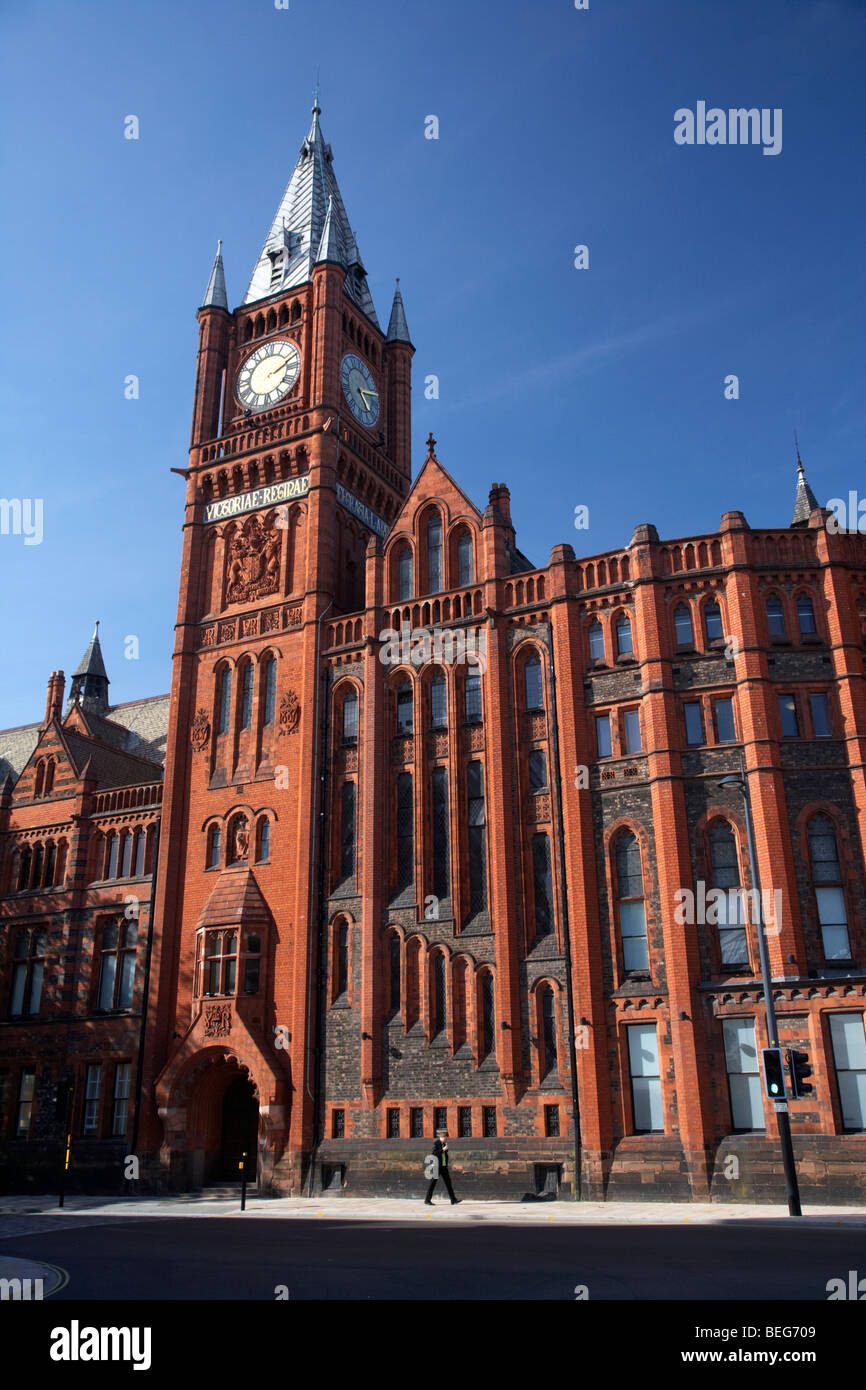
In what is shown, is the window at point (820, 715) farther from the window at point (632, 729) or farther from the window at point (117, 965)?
the window at point (117, 965)

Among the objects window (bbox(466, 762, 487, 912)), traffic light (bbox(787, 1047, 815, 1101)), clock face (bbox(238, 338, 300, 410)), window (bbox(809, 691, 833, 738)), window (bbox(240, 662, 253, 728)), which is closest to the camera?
traffic light (bbox(787, 1047, 815, 1101))

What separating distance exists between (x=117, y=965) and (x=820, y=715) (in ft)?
93.6

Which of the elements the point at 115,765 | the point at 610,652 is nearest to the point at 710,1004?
the point at 610,652

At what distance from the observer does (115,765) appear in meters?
50.4

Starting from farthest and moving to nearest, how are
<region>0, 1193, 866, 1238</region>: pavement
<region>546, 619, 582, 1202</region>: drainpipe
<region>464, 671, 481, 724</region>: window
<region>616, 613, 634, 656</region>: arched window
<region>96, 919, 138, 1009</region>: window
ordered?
<region>96, 919, 138, 1009</region>: window, <region>464, 671, 481, 724</region>: window, <region>616, 613, 634, 656</region>: arched window, <region>546, 619, 582, 1202</region>: drainpipe, <region>0, 1193, 866, 1238</region>: pavement

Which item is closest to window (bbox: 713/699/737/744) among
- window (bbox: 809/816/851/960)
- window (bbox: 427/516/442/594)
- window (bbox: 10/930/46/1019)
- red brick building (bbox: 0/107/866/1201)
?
red brick building (bbox: 0/107/866/1201)

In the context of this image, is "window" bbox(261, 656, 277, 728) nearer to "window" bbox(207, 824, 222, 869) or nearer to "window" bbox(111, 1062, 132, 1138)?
"window" bbox(207, 824, 222, 869)

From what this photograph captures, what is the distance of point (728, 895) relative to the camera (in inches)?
1206

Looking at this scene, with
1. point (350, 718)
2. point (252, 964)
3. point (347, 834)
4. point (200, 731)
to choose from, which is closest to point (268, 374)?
point (200, 731)

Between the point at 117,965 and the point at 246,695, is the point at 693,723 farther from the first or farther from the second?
the point at 117,965

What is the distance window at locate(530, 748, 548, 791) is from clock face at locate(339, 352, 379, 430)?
20.6 metres

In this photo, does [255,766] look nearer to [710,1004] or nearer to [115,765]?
[115,765]

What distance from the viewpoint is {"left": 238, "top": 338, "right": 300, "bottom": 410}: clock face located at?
154ft

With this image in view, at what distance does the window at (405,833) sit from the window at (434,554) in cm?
746
